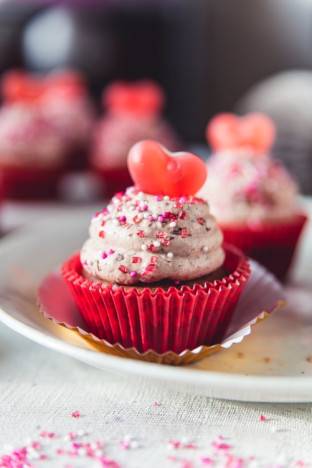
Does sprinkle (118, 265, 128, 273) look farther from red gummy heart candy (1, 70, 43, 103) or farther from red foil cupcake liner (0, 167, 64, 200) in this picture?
red gummy heart candy (1, 70, 43, 103)

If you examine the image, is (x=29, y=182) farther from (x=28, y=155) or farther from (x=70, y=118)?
(x=70, y=118)

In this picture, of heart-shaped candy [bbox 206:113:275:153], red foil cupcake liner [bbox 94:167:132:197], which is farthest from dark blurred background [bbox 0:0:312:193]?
heart-shaped candy [bbox 206:113:275:153]

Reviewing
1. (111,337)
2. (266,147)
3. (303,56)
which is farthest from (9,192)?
(303,56)

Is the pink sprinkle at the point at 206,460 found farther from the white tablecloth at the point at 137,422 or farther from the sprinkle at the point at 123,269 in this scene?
the sprinkle at the point at 123,269

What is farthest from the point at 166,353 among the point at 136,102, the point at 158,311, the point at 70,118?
the point at 70,118

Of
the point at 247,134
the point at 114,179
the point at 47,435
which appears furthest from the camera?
the point at 114,179

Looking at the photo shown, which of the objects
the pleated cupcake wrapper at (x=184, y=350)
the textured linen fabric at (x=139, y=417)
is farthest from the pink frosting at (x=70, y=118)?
the textured linen fabric at (x=139, y=417)

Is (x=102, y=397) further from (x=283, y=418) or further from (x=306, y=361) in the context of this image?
(x=306, y=361)
